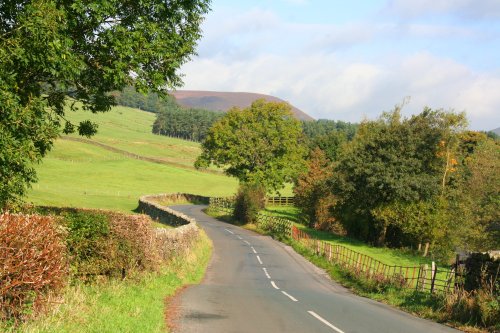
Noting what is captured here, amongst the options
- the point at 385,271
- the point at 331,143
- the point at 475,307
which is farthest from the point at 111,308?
the point at 331,143

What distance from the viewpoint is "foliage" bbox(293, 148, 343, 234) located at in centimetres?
6116

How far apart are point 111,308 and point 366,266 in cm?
1785

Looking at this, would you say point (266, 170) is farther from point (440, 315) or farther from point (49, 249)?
point (49, 249)

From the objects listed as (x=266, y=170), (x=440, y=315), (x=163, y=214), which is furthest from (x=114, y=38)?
(x=266, y=170)

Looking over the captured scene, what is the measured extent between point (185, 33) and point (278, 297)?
9.58m

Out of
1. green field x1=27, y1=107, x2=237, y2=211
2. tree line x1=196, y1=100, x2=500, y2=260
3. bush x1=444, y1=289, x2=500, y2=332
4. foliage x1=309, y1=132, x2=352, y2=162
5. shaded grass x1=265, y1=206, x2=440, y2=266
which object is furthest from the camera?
foliage x1=309, y1=132, x2=352, y2=162

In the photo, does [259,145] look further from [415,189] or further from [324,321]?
[324,321]

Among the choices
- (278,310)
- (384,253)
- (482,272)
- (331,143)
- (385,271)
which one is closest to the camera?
(278,310)

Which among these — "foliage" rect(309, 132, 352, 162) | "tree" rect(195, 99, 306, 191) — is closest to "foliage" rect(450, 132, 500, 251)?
"tree" rect(195, 99, 306, 191)

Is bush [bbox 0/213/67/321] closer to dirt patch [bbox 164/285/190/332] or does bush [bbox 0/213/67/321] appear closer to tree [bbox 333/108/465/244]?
dirt patch [bbox 164/285/190/332]

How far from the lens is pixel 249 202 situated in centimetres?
5981

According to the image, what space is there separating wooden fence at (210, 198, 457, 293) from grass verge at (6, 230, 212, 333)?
988cm

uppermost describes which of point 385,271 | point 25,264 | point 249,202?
point 25,264

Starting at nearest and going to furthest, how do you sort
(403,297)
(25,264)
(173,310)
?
Answer: (25,264)
(173,310)
(403,297)
